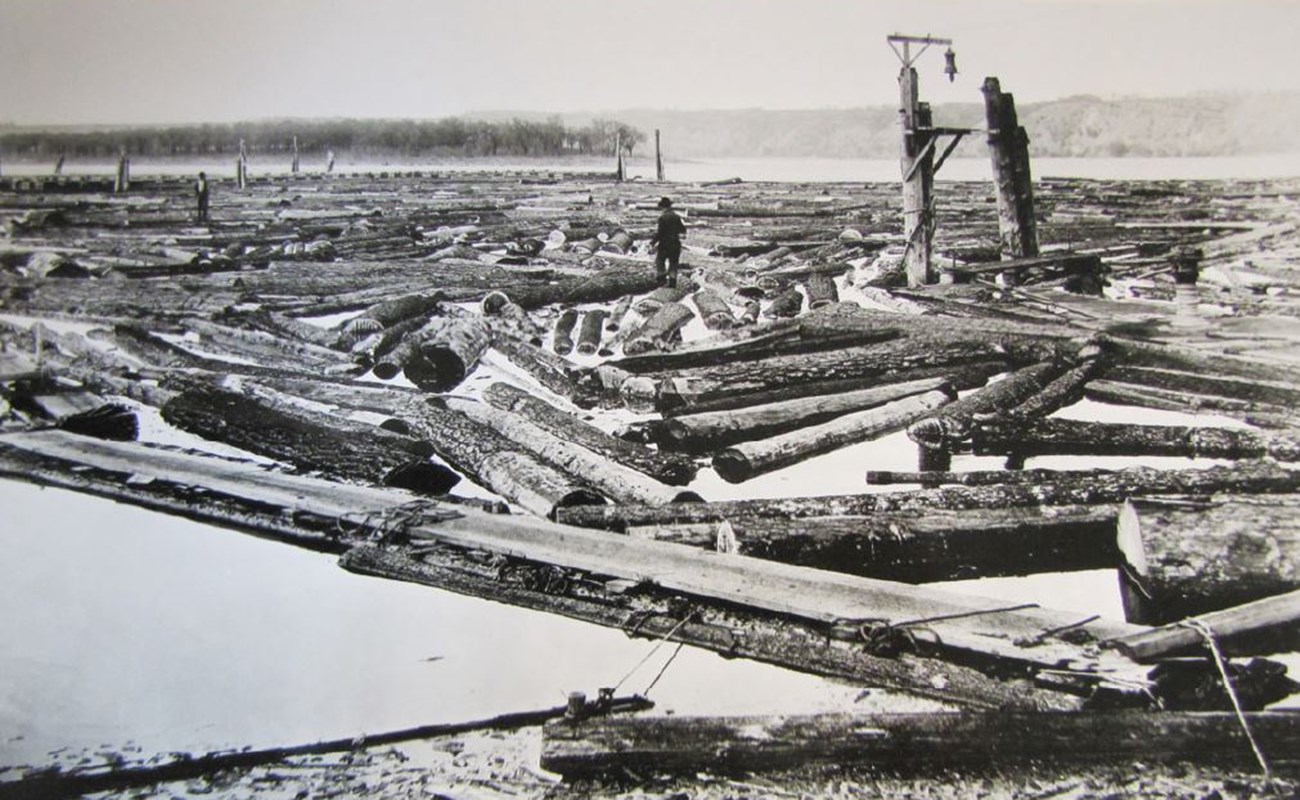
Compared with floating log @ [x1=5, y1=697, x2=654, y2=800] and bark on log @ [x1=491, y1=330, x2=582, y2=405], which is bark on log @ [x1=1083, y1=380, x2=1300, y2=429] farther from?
floating log @ [x1=5, y1=697, x2=654, y2=800]

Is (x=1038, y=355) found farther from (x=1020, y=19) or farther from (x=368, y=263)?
(x=368, y=263)

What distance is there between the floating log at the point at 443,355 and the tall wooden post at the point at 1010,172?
2.99 meters

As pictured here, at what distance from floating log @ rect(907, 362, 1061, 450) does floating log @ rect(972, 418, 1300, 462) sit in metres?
0.10

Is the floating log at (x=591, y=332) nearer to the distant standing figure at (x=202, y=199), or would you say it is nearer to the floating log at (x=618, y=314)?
the floating log at (x=618, y=314)

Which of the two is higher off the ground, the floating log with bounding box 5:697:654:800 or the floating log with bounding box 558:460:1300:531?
the floating log with bounding box 558:460:1300:531

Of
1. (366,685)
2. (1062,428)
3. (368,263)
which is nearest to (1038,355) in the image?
(1062,428)

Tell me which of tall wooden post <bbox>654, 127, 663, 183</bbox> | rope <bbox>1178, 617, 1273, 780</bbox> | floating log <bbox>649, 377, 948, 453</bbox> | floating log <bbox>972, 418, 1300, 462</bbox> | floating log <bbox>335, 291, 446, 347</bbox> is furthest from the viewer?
tall wooden post <bbox>654, 127, 663, 183</bbox>

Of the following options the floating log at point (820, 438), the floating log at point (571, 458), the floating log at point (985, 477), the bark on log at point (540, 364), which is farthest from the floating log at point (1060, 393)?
the bark on log at point (540, 364)

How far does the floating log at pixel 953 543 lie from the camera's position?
8.41 feet

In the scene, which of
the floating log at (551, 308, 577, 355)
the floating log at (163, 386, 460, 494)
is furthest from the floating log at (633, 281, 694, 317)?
the floating log at (163, 386, 460, 494)

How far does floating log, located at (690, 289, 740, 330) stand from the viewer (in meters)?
5.23

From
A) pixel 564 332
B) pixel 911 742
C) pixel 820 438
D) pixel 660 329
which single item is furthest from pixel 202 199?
pixel 911 742

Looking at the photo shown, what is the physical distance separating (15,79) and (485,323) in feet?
7.88

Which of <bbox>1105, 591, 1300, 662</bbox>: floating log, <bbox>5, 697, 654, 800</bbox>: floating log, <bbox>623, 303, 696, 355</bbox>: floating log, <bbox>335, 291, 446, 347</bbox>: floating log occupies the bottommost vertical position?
<bbox>5, 697, 654, 800</bbox>: floating log
